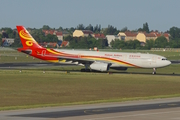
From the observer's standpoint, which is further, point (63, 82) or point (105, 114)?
point (63, 82)

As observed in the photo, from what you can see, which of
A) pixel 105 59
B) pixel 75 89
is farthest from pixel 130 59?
pixel 75 89

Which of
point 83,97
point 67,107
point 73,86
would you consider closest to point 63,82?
point 73,86

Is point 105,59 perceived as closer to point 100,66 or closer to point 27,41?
point 100,66

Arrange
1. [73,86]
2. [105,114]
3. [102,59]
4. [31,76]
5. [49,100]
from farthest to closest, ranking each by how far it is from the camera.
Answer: [102,59] → [31,76] → [73,86] → [49,100] → [105,114]

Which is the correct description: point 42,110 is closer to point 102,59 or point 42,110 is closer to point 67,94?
point 67,94

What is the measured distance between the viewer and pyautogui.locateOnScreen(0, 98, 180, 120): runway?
102 feet

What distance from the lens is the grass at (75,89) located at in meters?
42.5

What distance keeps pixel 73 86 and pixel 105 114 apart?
76.7ft

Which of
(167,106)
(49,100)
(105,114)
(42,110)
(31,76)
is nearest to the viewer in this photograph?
(105,114)

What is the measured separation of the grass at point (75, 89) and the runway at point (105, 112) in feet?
9.45

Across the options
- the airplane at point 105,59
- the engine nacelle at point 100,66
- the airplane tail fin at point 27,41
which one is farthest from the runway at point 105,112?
the airplane tail fin at point 27,41

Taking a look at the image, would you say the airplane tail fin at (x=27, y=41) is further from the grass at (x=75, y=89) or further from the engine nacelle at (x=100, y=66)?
the grass at (x=75, y=89)

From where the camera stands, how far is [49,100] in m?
42.8

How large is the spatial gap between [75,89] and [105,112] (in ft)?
62.8
